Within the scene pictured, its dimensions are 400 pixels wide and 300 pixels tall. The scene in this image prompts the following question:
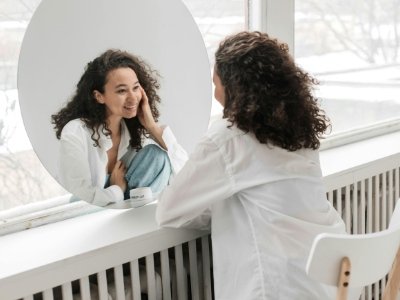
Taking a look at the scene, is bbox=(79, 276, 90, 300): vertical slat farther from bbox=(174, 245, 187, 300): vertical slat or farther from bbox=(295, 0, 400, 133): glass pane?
bbox=(295, 0, 400, 133): glass pane

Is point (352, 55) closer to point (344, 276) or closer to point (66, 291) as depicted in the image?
point (344, 276)

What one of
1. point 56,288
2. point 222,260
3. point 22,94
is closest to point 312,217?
point 222,260

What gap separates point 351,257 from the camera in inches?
48.5

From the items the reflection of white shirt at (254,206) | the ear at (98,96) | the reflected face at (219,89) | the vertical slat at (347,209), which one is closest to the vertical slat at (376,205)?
the vertical slat at (347,209)

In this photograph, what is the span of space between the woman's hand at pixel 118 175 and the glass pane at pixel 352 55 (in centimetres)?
98

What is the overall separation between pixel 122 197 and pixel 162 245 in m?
0.16

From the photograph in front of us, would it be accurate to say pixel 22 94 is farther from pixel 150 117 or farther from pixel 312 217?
pixel 312 217

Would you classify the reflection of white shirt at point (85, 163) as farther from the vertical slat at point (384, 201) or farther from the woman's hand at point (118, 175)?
the vertical slat at point (384, 201)

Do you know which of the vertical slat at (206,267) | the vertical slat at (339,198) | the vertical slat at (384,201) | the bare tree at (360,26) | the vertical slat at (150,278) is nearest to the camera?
the vertical slat at (150,278)

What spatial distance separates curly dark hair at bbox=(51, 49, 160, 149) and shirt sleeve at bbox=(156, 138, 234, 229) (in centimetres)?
19

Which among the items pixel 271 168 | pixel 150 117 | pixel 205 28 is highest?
pixel 205 28

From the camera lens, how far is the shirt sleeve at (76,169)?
147 centimetres

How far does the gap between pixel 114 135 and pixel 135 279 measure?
13.4 inches

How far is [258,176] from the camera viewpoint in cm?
146
